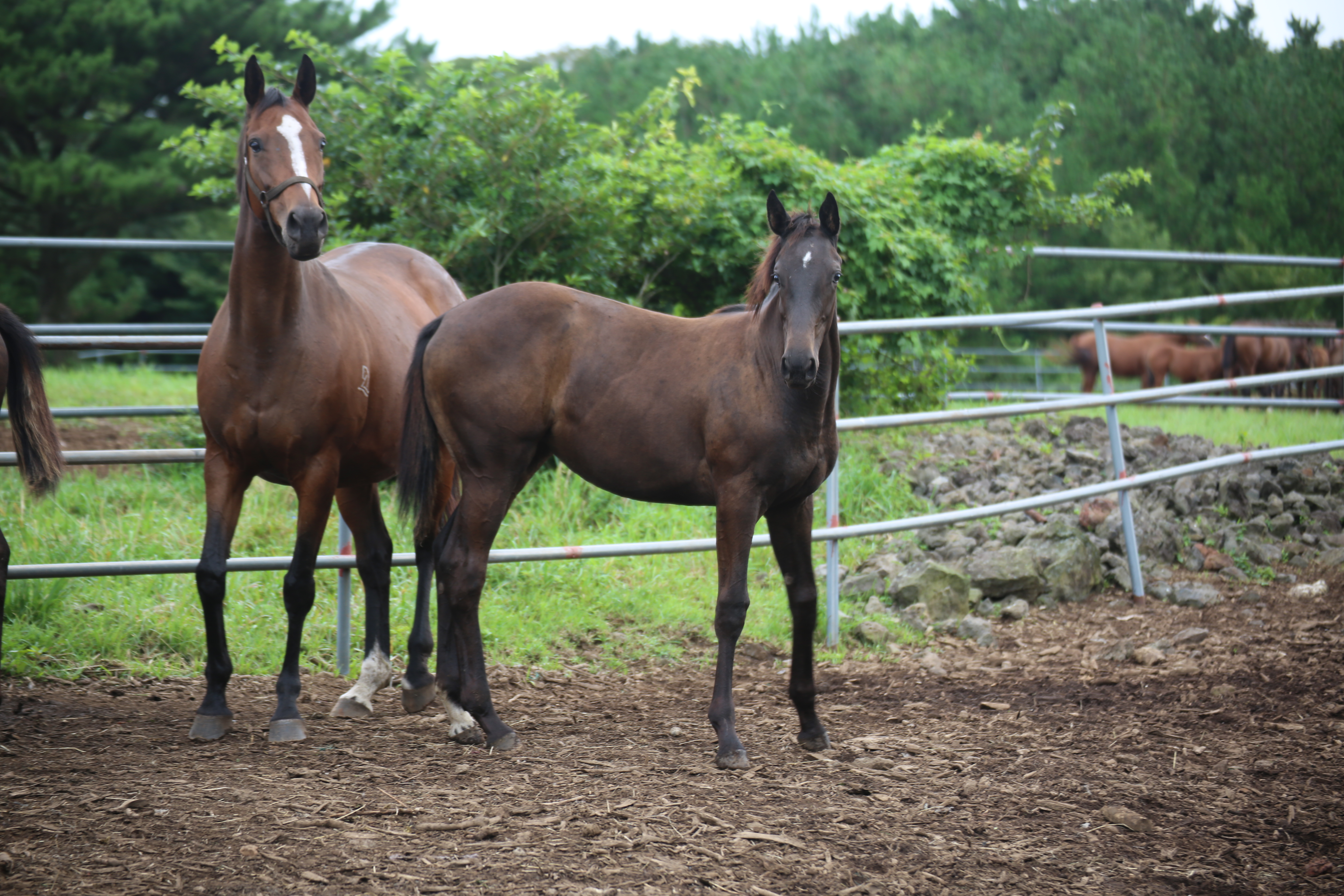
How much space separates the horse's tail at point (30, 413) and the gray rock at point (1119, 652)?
4720mm

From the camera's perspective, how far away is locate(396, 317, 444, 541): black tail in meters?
3.88

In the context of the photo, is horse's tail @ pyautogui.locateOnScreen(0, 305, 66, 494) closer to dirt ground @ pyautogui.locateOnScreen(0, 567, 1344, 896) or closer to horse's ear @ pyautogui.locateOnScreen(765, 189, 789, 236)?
dirt ground @ pyautogui.locateOnScreen(0, 567, 1344, 896)

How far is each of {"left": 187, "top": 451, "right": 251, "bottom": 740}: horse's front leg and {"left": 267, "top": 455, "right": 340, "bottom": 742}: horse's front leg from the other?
0.63ft

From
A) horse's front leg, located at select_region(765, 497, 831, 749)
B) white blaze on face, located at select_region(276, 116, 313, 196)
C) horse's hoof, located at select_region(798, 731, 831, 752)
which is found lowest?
horse's hoof, located at select_region(798, 731, 831, 752)

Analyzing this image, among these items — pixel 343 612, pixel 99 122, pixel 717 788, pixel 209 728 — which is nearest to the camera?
pixel 717 788

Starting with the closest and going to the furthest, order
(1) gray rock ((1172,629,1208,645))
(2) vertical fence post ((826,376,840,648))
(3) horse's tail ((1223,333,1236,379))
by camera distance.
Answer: (1) gray rock ((1172,629,1208,645)) < (2) vertical fence post ((826,376,840,648)) < (3) horse's tail ((1223,333,1236,379))

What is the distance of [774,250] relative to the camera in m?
3.56

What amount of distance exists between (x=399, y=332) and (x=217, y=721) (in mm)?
1807

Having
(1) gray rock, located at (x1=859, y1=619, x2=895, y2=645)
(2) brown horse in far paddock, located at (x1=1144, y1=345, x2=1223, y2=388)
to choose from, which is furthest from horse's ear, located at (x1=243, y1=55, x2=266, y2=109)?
(2) brown horse in far paddock, located at (x1=1144, y1=345, x2=1223, y2=388)

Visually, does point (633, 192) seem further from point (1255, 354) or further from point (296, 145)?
point (1255, 354)

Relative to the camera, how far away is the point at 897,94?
25.3 meters

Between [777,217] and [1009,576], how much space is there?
297 centimetres

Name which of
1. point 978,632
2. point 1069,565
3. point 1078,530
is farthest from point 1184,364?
point 978,632

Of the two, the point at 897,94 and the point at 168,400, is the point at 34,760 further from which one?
the point at 897,94
